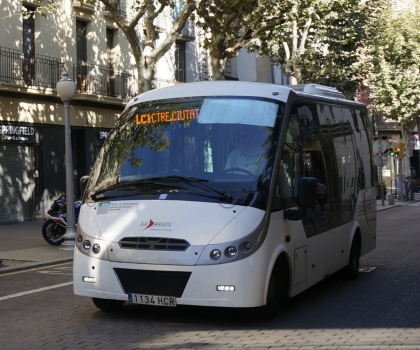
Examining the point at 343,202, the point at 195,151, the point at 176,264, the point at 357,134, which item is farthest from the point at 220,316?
the point at 357,134

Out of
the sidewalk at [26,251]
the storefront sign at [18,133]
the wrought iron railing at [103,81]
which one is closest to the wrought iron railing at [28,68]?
the wrought iron railing at [103,81]

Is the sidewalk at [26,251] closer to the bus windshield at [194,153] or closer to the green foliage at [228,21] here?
the bus windshield at [194,153]

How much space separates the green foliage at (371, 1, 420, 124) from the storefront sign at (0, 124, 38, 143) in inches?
1016

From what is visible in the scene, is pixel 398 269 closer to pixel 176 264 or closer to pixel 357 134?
pixel 357 134

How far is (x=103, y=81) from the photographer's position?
32.5 m

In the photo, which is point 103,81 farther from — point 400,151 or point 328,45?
point 400,151

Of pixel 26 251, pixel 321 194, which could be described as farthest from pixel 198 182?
pixel 26 251

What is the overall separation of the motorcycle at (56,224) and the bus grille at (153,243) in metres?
10.5

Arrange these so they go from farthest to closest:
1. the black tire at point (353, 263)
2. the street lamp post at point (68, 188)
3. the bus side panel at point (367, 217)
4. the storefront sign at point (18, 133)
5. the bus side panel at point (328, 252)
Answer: the storefront sign at point (18, 133) → the street lamp post at point (68, 188) → the bus side panel at point (367, 217) → the black tire at point (353, 263) → the bus side panel at point (328, 252)

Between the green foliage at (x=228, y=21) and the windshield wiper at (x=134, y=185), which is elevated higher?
the green foliage at (x=228, y=21)

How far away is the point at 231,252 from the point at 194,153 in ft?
4.39

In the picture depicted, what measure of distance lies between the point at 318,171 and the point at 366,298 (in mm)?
1747

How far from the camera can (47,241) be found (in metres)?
19.0

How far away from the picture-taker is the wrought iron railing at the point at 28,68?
27.0 meters
